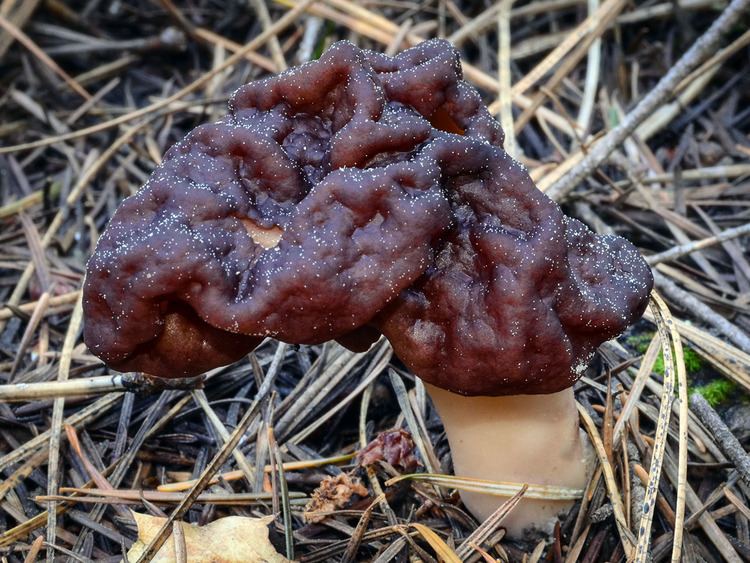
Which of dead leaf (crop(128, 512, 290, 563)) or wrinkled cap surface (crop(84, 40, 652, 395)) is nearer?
wrinkled cap surface (crop(84, 40, 652, 395))

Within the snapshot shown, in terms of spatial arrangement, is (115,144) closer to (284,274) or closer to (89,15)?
(89,15)

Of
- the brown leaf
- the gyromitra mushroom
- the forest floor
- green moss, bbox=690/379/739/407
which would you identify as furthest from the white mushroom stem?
green moss, bbox=690/379/739/407

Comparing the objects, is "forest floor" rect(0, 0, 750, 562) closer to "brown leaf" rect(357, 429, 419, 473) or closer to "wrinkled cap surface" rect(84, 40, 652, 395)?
"brown leaf" rect(357, 429, 419, 473)

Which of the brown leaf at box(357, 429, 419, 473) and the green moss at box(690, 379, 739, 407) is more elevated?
the green moss at box(690, 379, 739, 407)

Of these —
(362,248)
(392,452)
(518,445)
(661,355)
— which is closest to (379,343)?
(392,452)

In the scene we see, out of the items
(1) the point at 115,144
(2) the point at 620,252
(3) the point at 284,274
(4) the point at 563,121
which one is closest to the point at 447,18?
(4) the point at 563,121

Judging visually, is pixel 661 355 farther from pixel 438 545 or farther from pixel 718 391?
pixel 438 545
